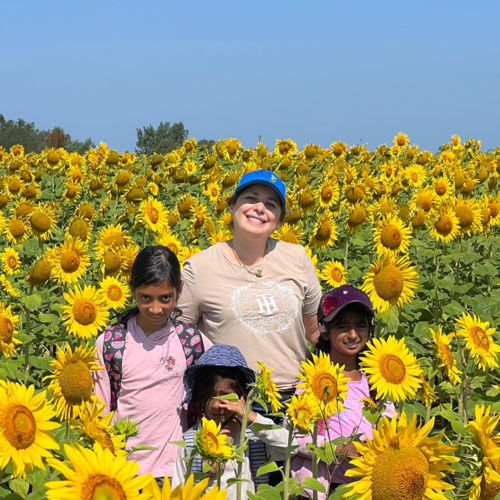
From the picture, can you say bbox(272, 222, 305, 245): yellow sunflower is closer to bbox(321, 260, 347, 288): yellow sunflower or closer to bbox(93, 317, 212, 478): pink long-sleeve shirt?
bbox(321, 260, 347, 288): yellow sunflower

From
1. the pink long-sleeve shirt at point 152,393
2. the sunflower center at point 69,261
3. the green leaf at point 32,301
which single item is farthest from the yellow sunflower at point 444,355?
the sunflower center at point 69,261

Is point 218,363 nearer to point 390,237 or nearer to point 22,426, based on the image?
point 22,426

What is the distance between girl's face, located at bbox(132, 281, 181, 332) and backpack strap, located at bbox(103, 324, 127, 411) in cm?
13

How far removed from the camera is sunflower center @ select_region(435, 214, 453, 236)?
5.25 metres

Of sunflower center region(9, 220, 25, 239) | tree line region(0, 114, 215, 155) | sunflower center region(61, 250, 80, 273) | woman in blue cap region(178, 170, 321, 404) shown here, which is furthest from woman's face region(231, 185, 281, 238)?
tree line region(0, 114, 215, 155)

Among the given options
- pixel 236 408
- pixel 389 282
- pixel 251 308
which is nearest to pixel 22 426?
pixel 236 408

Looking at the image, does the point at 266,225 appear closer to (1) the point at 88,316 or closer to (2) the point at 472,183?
(1) the point at 88,316

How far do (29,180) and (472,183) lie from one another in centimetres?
523

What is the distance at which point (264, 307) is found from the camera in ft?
10.6

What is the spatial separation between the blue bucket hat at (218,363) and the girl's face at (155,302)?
0.30m

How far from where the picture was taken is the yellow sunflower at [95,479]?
121cm

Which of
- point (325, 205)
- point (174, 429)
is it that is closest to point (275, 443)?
point (174, 429)

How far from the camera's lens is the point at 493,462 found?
160 centimetres

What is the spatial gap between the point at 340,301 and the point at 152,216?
3.05 m
